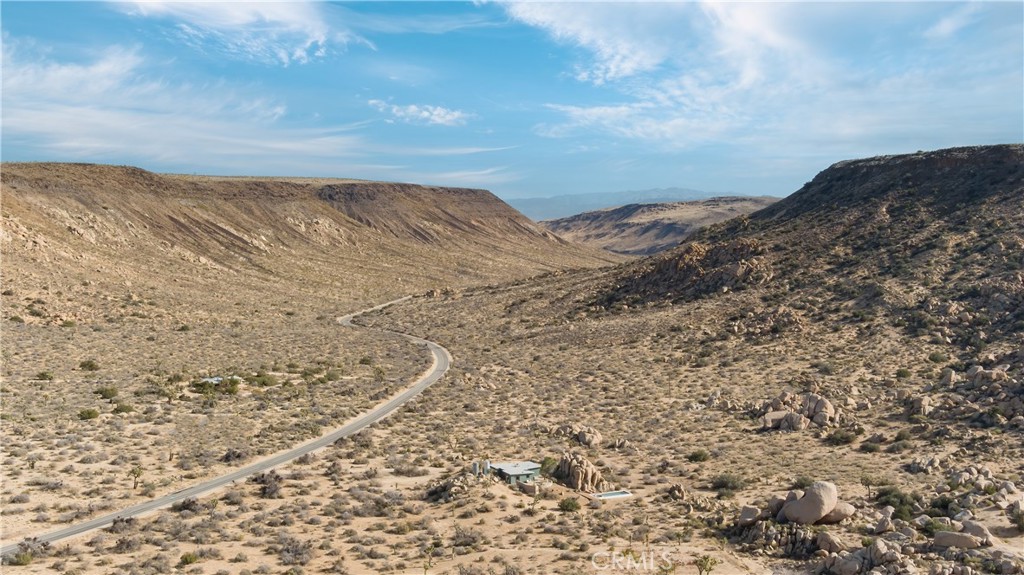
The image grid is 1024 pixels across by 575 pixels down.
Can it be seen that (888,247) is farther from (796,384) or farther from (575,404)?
(575,404)

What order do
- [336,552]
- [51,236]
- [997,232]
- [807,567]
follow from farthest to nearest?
1. [51,236]
2. [997,232]
3. [336,552]
4. [807,567]

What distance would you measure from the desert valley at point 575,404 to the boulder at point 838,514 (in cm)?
7

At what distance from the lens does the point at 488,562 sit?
1591 centimetres

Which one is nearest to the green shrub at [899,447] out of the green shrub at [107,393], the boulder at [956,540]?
the boulder at [956,540]

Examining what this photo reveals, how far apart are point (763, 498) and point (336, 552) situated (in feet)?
40.2

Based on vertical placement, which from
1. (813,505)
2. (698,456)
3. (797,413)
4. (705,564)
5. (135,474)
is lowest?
(135,474)

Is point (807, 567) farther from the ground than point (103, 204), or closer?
closer

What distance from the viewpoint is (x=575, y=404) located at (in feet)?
107

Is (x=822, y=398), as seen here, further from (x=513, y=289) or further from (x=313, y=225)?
(x=313, y=225)

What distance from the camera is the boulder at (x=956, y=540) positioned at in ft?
48.9

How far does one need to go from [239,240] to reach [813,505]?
9216 cm

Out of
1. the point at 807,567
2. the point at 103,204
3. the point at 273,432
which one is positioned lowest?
the point at 273,432

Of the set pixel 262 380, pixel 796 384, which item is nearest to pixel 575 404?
pixel 796 384

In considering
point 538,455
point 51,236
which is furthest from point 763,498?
point 51,236
